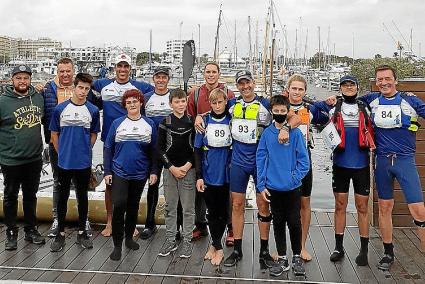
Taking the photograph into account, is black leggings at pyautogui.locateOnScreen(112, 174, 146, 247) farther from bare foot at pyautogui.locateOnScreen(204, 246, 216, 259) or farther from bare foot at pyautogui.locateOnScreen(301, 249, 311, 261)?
bare foot at pyautogui.locateOnScreen(301, 249, 311, 261)

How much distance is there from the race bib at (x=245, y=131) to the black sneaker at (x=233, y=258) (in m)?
1.15

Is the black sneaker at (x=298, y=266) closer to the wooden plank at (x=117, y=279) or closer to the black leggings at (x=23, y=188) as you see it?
the wooden plank at (x=117, y=279)

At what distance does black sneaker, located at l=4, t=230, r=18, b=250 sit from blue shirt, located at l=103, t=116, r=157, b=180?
1293 mm

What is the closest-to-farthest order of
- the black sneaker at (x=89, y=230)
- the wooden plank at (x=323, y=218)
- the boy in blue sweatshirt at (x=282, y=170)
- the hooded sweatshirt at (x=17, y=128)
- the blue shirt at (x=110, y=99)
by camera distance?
the boy in blue sweatshirt at (x=282, y=170), the hooded sweatshirt at (x=17, y=128), the blue shirt at (x=110, y=99), the black sneaker at (x=89, y=230), the wooden plank at (x=323, y=218)

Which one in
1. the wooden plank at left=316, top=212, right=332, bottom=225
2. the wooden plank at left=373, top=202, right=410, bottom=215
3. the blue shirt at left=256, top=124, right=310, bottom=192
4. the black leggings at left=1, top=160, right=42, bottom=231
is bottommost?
the wooden plank at left=316, top=212, right=332, bottom=225

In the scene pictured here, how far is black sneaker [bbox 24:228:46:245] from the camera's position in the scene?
17.2ft

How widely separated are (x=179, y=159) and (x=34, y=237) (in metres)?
1.91

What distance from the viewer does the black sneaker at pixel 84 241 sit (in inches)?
202

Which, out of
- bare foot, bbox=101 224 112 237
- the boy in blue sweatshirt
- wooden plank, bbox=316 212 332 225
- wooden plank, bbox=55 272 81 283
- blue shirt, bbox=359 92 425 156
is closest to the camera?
the boy in blue sweatshirt

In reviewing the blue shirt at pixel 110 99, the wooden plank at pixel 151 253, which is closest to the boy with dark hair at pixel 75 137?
the blue shirt at pixel 110 99

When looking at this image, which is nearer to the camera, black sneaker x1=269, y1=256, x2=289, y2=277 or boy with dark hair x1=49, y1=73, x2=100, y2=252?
black sneaker x1=269, y1=256, x2=289, y2=277

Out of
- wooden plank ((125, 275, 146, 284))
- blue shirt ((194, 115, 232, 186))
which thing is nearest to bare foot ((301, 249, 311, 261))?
blue shirt ((194, 115, 232, 186))

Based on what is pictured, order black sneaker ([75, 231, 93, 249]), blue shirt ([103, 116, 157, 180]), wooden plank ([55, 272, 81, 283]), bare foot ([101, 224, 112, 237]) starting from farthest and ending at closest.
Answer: bare foot ([101, 224, 112, 237]) < black sneaker ([75, 231, 93, 249]) < blue shirt ([103, 116, 157, 180]) < wooden plank ([55, 272, 81, 283])

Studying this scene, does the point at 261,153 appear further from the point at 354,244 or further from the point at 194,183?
the point at 354,244
